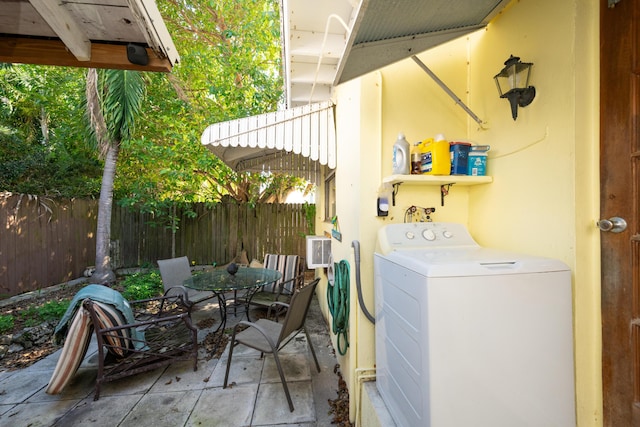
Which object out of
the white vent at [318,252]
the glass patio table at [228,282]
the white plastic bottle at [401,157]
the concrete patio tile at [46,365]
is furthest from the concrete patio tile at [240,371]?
the white plastic bottle at [401,157]

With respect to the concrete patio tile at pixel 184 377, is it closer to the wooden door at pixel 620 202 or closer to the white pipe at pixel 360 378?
the white pipe at pixel 360 378

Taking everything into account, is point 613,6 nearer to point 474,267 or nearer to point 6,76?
point 474,267

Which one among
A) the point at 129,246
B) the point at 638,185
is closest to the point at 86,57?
the point at 638,185

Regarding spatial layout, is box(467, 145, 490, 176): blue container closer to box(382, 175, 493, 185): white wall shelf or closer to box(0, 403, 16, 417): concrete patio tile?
box(382, 175, 493, 185): white wall shelf

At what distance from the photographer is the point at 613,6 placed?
125 centimetres

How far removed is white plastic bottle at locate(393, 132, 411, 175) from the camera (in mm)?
1907

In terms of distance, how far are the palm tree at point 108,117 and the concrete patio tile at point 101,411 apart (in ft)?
12.8

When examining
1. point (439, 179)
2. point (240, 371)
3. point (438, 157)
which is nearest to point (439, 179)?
point (439, 179)

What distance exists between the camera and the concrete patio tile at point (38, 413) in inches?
78.7

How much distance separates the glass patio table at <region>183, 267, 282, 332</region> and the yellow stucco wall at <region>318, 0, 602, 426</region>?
1493 mm

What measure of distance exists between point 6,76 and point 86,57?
11154mm

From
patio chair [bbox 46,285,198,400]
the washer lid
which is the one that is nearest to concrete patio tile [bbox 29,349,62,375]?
patio chair [bbox 46,285,198,400]

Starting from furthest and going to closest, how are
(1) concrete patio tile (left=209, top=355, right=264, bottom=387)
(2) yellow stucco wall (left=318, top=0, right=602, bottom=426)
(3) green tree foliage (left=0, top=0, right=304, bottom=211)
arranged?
1. (3) green tree foliage (left=0, top=0, right=304, bottom=211)
2. (1) concrete patio tile (left=209, top=355, right=264, bottom=387)
3. (2) yellow stucco wall (left=318, top=0, right=602, bottom=426)

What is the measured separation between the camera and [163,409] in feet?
7.02
